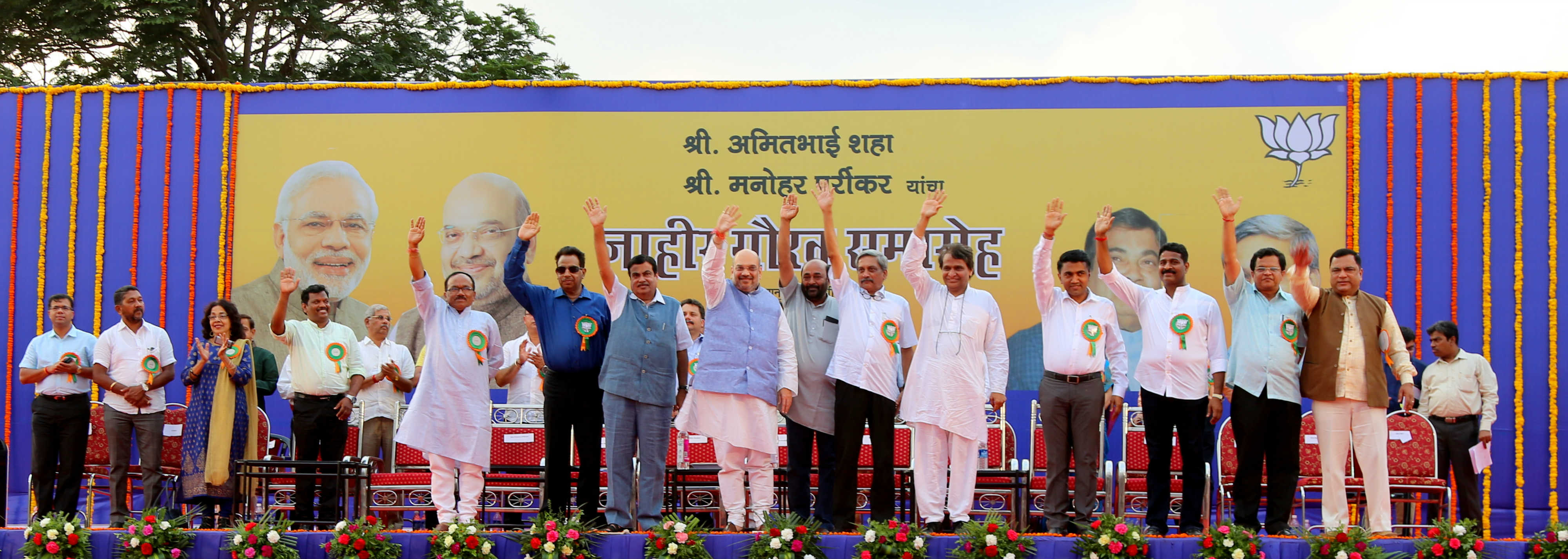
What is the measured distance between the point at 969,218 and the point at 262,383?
13.2 ft

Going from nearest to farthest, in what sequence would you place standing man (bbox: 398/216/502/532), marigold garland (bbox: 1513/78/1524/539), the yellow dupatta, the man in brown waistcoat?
1. the man in brown waistcoat
2. standing man (bbox: 398/216/502/532)
3. the yellow dupatta
4. marigold garland (bbox: 1513/78/1524/539)

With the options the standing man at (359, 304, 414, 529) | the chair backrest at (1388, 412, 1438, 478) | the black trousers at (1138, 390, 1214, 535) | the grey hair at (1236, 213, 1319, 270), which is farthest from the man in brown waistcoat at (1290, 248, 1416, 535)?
the standing man at (359, 304, 414, 529)

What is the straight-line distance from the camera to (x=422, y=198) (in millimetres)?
7324

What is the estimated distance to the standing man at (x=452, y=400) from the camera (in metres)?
4.91

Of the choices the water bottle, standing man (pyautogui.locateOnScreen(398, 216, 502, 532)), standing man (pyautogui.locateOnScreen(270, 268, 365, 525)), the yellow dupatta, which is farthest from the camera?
the water bottle

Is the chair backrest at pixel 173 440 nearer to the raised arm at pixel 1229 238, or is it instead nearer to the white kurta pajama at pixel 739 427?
the white kurta pajama at pixel 739 427

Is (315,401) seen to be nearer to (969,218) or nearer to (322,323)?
(322,323)

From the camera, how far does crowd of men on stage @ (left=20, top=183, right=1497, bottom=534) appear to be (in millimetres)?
4672

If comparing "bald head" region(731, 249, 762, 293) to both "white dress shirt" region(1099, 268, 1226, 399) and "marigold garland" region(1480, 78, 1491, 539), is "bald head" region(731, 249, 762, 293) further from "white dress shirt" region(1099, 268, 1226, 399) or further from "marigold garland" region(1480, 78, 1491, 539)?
"marigold garland" region(1480, 78, 1491, 539)

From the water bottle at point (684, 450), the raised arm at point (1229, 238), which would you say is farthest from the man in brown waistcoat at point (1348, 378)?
the water bottle at point (684, 450)

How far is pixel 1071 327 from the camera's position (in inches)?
190

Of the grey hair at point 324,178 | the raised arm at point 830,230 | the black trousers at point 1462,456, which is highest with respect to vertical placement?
the grey hair at point 324,178

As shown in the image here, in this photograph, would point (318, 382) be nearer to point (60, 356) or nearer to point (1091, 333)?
point (60, 356)

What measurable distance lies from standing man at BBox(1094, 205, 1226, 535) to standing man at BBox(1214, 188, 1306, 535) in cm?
10
